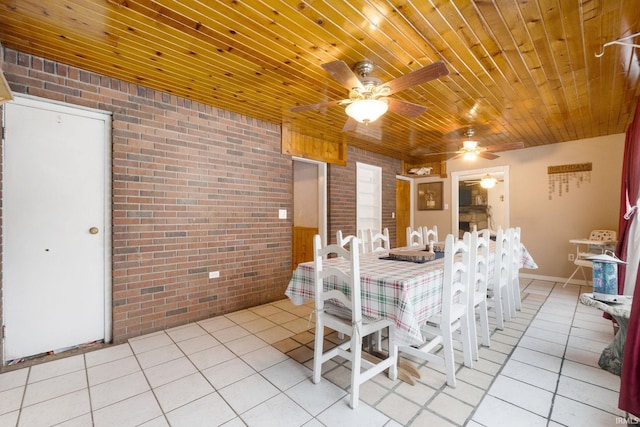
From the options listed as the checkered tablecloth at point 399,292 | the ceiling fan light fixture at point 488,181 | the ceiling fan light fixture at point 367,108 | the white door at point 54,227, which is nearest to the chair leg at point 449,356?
the checkered tablecloth at point 399,292

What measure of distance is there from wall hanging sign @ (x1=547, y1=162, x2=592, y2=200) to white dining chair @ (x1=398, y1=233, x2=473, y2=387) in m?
4.07

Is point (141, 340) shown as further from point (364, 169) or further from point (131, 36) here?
point (364, 169)

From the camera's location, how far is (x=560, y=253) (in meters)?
4.79

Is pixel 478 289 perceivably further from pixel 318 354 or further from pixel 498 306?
pixel 318 354

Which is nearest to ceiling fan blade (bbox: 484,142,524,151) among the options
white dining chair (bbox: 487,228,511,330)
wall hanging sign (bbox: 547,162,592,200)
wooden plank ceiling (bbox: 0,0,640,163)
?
wooden plank ceiling (bbox: 0,0,640,163)

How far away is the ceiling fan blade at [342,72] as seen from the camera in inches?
68.4

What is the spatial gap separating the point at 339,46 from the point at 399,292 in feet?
5.78

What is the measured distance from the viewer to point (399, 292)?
1.63 meters

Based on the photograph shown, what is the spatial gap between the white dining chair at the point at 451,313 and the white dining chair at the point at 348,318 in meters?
0.29

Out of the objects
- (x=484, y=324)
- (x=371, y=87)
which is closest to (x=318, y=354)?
(x=484, y=324)

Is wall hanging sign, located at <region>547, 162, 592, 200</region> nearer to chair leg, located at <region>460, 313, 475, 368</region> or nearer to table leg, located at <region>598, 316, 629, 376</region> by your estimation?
table leg, located at <region>598, 316, 629, 376</region>

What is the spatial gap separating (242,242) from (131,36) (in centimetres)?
225

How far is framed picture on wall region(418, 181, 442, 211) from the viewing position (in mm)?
6195

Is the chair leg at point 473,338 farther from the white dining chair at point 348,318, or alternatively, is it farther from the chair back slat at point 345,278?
the chair back slat at point 345,278
